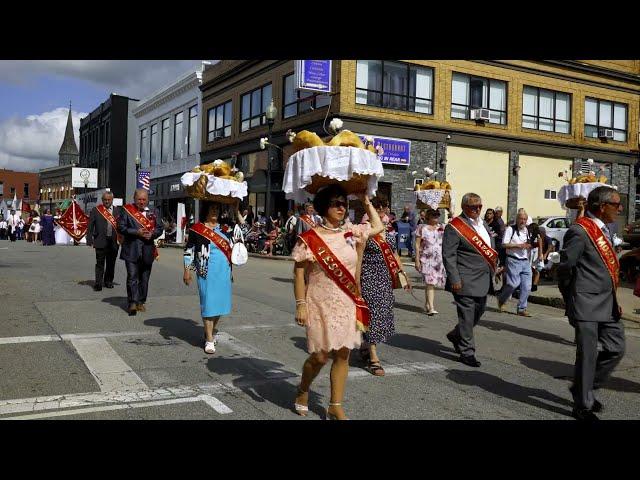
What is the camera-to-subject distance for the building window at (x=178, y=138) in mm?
40500

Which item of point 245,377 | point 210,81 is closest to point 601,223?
point 245,377

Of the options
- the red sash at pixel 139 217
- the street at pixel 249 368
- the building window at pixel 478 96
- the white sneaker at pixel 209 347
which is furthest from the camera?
the building window at pixel 478 96

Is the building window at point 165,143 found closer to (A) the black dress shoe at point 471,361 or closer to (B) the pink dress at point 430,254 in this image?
(B) the pink dress at point 430,254

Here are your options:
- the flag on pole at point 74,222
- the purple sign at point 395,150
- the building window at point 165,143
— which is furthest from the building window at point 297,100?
the building window at point 165,143

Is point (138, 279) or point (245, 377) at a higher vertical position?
point (138, 279)

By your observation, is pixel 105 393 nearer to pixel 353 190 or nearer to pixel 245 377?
pixel 245 377

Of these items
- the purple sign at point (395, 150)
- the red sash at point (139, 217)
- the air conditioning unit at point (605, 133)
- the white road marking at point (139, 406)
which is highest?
the air conditioning unit at point (605, 133)

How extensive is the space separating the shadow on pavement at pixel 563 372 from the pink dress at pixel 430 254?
3.16 meters

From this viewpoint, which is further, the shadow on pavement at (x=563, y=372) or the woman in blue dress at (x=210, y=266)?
the woman in blue dress at (x=210, y=266)

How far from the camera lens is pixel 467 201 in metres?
6.81

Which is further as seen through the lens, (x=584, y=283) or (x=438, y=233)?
(x=438, y=233)

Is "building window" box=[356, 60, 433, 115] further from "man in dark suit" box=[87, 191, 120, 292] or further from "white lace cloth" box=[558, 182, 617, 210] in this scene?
"white lace cloth" box=[558, 182, 617, 210]

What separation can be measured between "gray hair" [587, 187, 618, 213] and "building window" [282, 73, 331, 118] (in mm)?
20106
